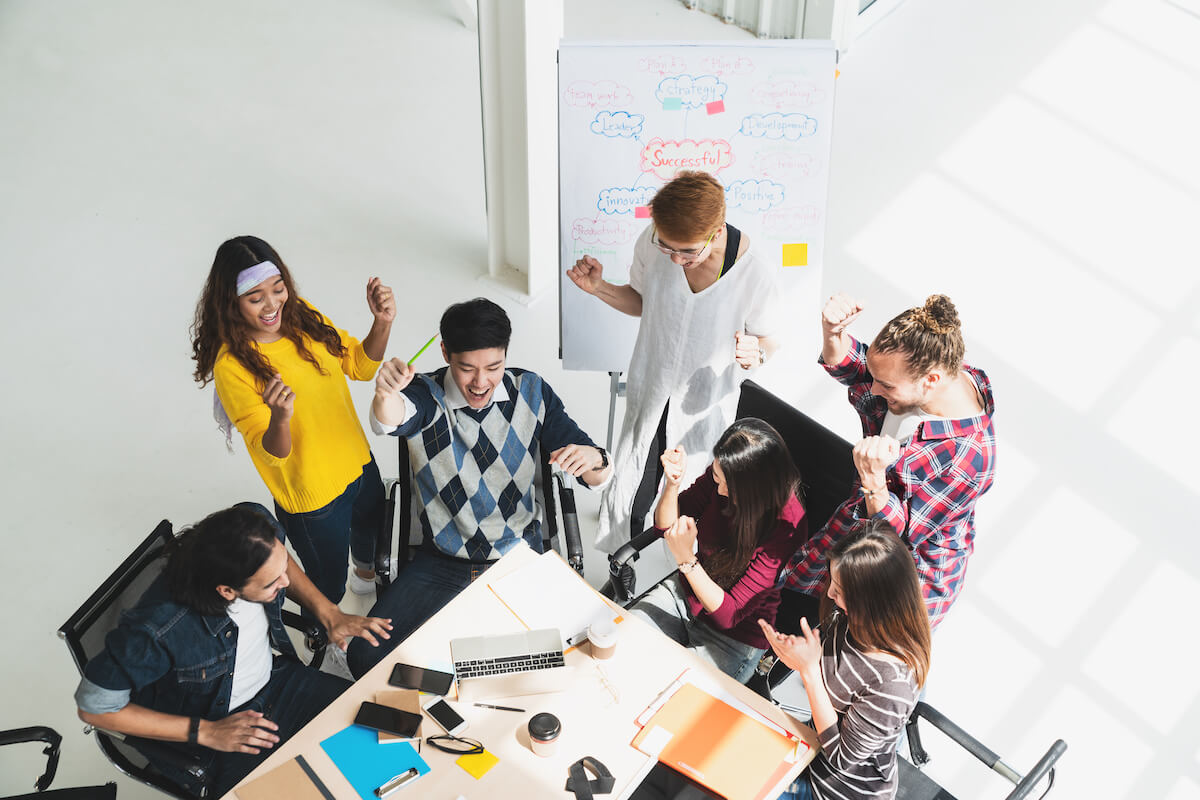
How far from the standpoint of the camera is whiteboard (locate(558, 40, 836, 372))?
11.2 ft

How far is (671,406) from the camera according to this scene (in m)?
3.34

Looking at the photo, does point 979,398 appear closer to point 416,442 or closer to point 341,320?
point 416,442

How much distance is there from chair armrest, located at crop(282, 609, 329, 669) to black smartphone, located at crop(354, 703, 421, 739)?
0.41m

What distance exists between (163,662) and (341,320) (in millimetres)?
2628

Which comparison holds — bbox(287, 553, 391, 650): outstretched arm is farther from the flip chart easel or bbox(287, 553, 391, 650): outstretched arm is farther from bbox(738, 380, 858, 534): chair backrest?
the flip chart easel

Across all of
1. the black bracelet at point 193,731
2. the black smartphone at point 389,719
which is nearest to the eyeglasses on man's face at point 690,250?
the black smartphone at point 389,719

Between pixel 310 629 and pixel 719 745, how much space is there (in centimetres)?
118

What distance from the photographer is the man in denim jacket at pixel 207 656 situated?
7.59ft

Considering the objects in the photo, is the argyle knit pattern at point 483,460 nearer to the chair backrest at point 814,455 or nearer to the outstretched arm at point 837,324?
the chair backrest at point 814,455

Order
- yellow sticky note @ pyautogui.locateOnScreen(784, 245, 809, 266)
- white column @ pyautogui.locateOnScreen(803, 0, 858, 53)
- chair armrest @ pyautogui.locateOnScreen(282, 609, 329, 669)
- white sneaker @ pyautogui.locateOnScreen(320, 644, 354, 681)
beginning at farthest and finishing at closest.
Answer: white column @ pyautogui.locateOnScreen(803, 0, 858, 53), yellow sticky note @ pyautogui.locateOnScreen(784, 245, 809, 266), white sneaker @ pyautogui.locateOnScreen(320, 644, 354, 681), chair armrest @ pyautogui.locateOnScreen(282, 609, 329, 669)

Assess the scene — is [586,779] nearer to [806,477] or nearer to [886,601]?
[886,601]

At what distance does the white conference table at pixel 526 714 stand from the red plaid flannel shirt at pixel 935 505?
1.56 feet

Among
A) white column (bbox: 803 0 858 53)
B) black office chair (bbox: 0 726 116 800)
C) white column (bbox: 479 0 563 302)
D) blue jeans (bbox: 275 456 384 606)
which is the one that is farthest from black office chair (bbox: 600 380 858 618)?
white column (bbox: 803 0 858 53)

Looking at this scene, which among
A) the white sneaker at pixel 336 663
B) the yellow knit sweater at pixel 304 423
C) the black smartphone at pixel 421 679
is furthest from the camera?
the white sneaker at pixel 336 663
